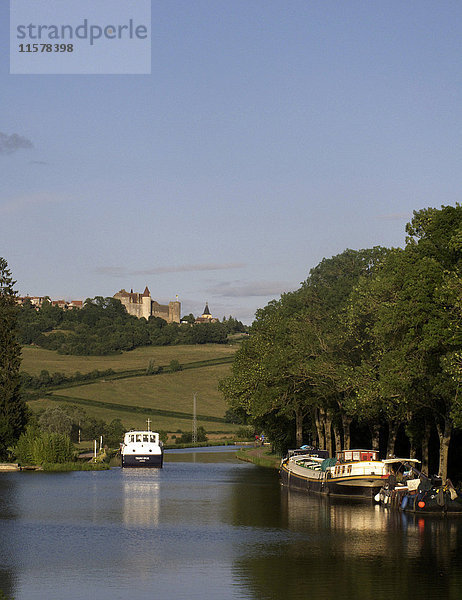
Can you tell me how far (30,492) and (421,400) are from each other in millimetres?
25753

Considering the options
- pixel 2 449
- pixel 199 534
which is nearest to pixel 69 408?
pixel 2 449

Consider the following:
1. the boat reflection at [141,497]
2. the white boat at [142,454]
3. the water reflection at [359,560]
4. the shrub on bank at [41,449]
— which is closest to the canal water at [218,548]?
the water reflection at [359,560]

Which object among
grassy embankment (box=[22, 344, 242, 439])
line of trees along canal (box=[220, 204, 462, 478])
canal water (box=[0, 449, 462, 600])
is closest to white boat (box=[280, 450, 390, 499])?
canal water (box=[0, 449, 462, 600])

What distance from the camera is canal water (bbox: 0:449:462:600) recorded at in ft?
86.0

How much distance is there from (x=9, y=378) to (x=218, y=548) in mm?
56088

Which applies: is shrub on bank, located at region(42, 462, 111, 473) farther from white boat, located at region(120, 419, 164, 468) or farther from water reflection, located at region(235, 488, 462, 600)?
water reflection, located at region(235, 488, 462, 600)

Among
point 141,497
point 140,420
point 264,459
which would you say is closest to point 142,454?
point 264,459

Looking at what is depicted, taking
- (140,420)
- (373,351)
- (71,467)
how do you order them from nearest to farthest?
(373,351) < (71,467) < (140,420)

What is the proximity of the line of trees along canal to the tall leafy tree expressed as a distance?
69.3 ft

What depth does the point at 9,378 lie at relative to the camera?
8712 centimetres

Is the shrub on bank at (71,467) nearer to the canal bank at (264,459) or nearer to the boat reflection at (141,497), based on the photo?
the boat reflection at (141,497)

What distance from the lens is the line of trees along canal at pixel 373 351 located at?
48.4m

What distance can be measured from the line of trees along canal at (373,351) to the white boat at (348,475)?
3.23 m

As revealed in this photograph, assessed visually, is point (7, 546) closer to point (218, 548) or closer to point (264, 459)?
point (218, 548)
